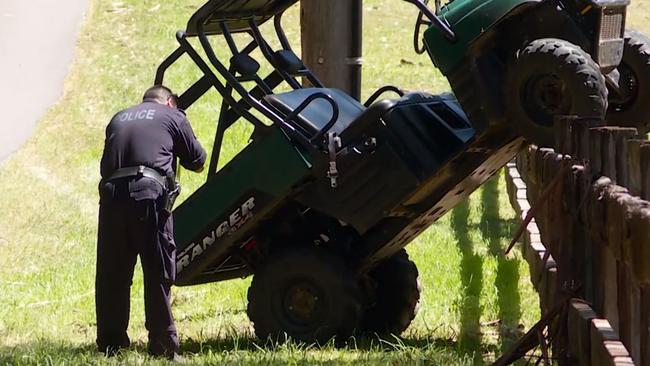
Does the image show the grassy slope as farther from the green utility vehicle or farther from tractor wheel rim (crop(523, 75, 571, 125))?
tractor wheel rim (crop(523, 75, 571, 125))

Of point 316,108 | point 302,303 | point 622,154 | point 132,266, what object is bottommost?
point 302,303

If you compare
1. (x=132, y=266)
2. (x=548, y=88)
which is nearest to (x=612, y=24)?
(x=548, y=88)

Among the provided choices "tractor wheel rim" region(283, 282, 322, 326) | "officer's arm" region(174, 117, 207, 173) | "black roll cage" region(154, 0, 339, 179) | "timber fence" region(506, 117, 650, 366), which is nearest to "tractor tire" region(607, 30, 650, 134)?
"timber fence" region(506, 117, 650, 366)

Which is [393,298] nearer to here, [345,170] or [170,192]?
[345,170]

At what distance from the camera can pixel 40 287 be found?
38.0 ft

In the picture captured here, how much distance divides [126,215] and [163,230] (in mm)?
246

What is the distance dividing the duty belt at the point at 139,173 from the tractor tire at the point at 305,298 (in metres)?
0.91

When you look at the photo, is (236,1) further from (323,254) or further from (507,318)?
(507,318)

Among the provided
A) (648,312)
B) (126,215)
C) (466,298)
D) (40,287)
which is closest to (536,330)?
(648,312)

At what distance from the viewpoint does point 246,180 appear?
28.1 ft

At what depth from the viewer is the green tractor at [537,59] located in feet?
24.0

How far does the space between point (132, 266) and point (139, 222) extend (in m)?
0.35

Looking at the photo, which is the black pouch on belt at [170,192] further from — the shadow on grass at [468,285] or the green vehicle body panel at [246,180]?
the shadow on grass at [468,285]

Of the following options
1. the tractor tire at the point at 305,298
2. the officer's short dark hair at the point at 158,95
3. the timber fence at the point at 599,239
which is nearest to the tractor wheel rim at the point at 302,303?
the tractor tire at the point at 305,298
